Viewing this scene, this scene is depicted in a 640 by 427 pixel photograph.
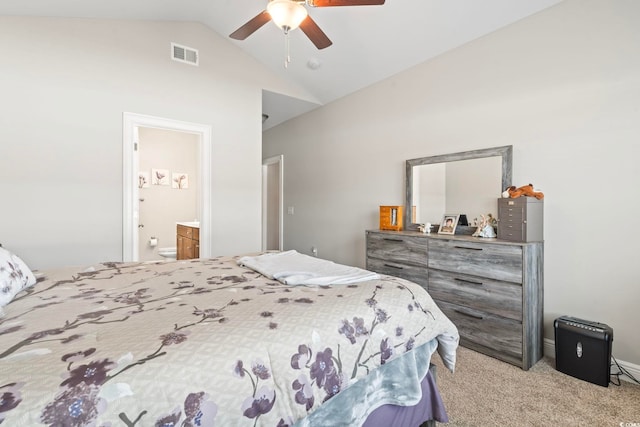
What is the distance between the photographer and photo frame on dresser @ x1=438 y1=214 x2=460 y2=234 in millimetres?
2875

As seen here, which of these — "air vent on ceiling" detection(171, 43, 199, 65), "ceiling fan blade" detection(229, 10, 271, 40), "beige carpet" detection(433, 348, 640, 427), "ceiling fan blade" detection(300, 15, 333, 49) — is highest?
"air vent on ceiling" detection(171, 43, 199, 65)

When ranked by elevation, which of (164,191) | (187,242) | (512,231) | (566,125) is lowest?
(187,242)

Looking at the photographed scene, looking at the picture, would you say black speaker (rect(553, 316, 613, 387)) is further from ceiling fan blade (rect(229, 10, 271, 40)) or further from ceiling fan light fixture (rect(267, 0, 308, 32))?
ceiling fan blade (rect(229, 10, 271, 40))

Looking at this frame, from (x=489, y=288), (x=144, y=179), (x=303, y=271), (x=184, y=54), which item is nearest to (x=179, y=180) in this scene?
(x=144, y=179)

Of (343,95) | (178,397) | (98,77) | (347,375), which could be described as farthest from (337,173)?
(178,397)

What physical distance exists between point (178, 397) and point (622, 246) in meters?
2.76

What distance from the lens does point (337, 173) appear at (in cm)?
431

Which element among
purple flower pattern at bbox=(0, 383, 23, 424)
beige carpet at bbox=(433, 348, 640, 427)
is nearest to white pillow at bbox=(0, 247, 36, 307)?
purple flower pattern at bbox=(0, 383, 23, 424)

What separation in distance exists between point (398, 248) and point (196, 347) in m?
2.40

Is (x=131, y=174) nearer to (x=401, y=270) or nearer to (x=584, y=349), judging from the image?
(x=401, y=270)

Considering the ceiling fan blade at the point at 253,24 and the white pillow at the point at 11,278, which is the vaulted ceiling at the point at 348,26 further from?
the white pillow at the point at 11,278

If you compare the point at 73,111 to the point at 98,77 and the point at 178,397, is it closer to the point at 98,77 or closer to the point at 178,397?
the point at 98,77

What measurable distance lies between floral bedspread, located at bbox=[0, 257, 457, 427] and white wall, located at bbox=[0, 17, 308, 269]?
5.10ft

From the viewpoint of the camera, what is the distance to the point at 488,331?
2.35 metres
